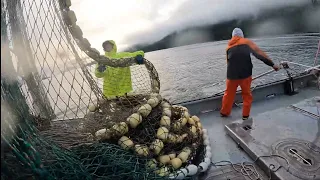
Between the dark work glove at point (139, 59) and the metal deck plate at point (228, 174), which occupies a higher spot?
the dark work glove at point (139, 59)

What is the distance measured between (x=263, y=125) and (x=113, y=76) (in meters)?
2.88

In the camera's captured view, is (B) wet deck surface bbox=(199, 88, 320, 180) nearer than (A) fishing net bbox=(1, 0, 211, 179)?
No

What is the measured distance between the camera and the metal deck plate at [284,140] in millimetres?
3416

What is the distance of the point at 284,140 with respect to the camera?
413cm

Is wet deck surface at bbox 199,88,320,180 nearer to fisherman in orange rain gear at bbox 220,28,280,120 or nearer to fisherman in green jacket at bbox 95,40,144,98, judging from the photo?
fisherman in orange rain gear at bbox 220,28,280,120

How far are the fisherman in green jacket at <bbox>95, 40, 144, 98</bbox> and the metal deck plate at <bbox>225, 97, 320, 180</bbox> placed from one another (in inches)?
82.2

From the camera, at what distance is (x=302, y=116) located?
5.00 m

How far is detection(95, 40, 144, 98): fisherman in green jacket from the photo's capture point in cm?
477

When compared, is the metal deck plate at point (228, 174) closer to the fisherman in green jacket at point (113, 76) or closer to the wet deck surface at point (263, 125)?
the wet deck surface at point (263, 125)

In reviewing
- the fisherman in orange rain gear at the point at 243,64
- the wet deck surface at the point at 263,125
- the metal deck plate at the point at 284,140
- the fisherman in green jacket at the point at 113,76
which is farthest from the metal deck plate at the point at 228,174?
the fisherman in green jacket at the point at 113,76

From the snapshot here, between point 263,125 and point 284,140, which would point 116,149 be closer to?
point 284,140

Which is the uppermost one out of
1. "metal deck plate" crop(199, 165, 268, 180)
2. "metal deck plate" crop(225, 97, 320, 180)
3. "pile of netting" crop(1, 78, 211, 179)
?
"pile of netting" crop(1, 78, 211, 179)

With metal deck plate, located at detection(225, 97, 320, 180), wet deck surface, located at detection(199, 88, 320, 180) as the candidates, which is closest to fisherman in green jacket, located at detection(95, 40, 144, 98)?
wet deck surface, located at detection(199, 88, 320, 180)

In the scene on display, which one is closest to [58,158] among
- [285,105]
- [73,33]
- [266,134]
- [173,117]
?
[73,33]
